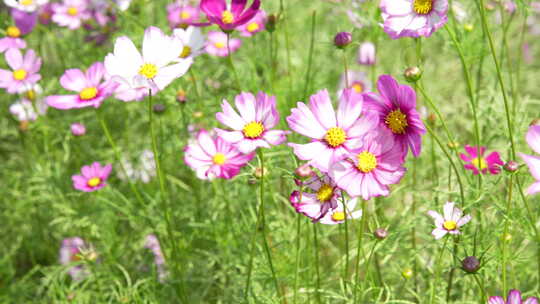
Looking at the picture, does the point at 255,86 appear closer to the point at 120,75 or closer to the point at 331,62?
the point at 331,62

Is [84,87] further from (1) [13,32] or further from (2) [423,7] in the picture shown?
(2) [423,7]

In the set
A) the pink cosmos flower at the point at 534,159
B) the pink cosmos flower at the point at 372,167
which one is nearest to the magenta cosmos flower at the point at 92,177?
the pink cosmos flower at the point at 372,167

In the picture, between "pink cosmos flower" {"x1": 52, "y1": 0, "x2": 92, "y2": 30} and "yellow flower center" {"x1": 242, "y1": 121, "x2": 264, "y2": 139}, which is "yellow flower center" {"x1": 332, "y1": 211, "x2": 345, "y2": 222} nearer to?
"yellow flower center" {"x1": 242, "y1": 121, "x2": 264, "y2": 139}

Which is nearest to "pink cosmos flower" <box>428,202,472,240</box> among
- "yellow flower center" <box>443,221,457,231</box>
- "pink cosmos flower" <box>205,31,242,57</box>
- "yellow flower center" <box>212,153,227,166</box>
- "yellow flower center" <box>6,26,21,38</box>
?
"yellow flower center" <box>443,221,457,231</box>

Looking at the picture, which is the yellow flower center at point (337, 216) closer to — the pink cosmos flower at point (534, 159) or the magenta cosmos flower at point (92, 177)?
the pink cosmos flower at point (534, 159)

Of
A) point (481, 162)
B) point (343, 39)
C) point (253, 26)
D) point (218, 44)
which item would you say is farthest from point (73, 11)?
point (481, 162)

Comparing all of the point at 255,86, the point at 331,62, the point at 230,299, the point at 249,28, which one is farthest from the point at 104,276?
the point at 331,62
